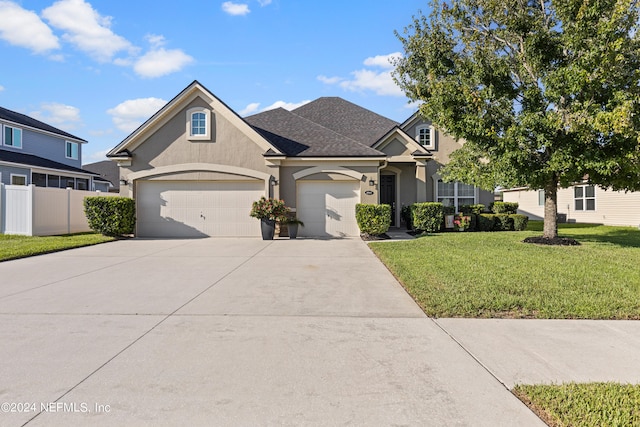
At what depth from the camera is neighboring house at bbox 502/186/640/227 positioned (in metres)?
19.7

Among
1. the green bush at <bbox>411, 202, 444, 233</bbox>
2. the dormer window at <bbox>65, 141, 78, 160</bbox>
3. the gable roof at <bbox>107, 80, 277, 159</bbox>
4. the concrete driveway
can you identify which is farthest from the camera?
the dormer window at <bbox>65, 141, 78, 160</bbox>

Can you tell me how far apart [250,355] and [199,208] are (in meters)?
12.2

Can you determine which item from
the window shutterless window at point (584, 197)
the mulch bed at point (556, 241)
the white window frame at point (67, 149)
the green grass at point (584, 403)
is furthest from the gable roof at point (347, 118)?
the white window frame at point (67, 149)

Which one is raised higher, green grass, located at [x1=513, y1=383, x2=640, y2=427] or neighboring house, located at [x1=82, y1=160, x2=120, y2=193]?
neighboring house, located at [x1=82, y1=160, x2=120, y2=193]

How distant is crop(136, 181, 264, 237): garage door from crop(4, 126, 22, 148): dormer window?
14808 mm

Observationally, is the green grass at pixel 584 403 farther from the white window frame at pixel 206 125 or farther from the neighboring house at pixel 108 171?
the neighboring house at pixel 108 171

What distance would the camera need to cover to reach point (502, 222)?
55.9 feet

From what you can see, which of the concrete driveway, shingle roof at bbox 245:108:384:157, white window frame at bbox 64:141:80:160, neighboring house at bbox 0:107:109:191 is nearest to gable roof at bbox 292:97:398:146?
shingle roof at bbox 245:108:384:157

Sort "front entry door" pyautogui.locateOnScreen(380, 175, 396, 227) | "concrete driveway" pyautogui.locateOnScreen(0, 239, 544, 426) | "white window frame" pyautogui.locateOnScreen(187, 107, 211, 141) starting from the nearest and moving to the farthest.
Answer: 1. "concrete driveway" pyautogui.locateOnScreen(0, 239, 544, 426)
2. "white window frame" pyautogui.locateOnScreen(187, 107, 211, 141)
3. "front entry door" pyautogui.locateOnScreen(380, 175, 396, 227)

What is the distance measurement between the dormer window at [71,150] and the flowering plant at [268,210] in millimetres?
22048

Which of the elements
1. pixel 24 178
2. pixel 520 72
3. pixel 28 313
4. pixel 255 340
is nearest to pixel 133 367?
pixel 255 340

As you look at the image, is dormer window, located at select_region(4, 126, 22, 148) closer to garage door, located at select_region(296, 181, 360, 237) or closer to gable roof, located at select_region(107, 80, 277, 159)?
gable roof, located at select_region(107, 80, 277, 159)

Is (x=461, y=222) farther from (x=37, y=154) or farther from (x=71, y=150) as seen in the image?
(x=71, y=150)

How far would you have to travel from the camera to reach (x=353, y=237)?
1481 centimetres
